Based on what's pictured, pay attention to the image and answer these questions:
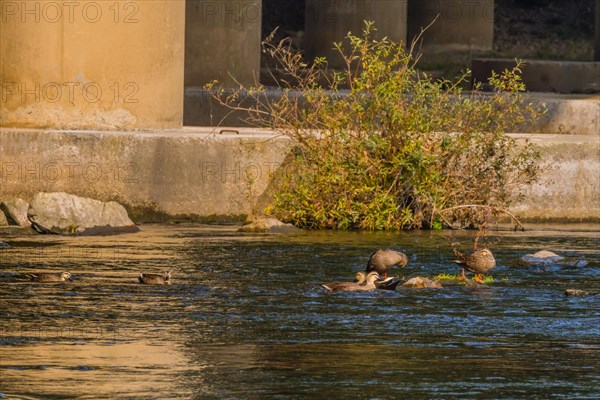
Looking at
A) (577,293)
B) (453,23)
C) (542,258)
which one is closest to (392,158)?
(542,258)

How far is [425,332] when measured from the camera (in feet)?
32.9

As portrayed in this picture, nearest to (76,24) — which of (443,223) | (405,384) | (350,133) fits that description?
(350,133)

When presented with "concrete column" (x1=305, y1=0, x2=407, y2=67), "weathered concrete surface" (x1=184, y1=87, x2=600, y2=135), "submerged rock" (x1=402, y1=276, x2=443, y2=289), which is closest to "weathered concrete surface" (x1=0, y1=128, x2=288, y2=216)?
"submerged rock" (x1=402, y1=276, x2=443, y2=289)

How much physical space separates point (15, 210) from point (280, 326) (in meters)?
5.49

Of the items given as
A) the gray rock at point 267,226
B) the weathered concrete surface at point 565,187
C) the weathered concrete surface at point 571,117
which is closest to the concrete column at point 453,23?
the weathered concrete surface at point 571,117

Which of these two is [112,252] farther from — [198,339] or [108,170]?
[198,339]

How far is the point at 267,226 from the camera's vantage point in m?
15.2

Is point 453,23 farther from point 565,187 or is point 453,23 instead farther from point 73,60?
point 73,60

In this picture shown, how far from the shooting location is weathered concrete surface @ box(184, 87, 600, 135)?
21.4 meters

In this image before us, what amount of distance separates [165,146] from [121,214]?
34.4 inches

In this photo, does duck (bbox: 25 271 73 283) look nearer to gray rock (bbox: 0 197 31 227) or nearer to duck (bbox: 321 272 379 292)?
duck (bbox: 321 272 379 292)

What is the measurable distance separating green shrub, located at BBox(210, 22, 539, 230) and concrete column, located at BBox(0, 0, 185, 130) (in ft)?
4.80

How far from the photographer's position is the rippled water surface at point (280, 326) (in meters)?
8.48

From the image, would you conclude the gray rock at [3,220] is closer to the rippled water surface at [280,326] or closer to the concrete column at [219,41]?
the rippled water surface at [280,326]
